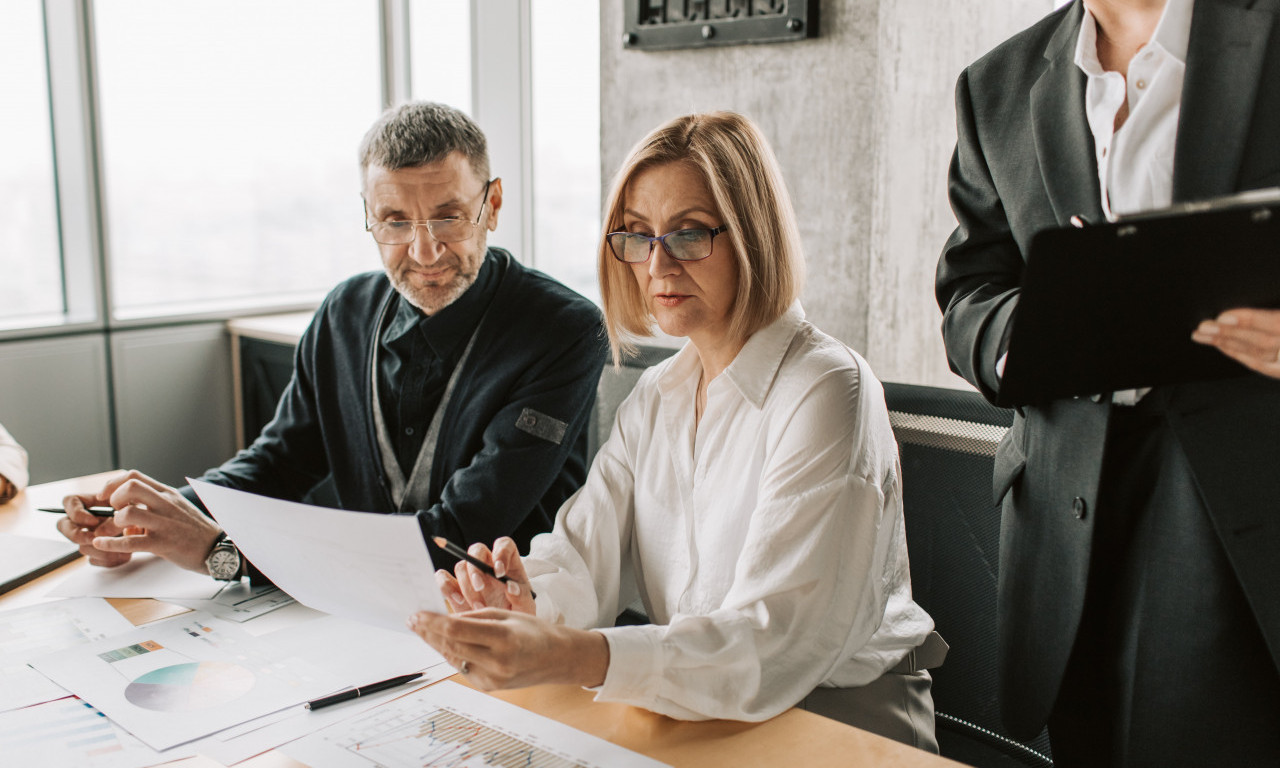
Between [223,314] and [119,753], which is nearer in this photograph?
[119,753]

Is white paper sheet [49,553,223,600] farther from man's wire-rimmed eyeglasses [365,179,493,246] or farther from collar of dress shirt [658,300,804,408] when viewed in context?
collar of dress shirt [658,300,804,408]

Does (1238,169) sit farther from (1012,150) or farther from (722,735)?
(722,735)

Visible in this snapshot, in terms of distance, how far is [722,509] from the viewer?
1.43 m

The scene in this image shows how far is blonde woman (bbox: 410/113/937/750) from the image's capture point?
3.64ft

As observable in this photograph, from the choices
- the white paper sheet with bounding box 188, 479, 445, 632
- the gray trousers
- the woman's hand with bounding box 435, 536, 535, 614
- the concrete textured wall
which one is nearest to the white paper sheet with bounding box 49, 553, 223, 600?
the white paper sheet with bounding box 188, 479, 445, 632

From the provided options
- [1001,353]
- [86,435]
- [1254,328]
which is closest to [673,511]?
[1001,353]

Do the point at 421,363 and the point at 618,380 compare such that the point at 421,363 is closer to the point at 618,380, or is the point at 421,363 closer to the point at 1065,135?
the point at 618,380

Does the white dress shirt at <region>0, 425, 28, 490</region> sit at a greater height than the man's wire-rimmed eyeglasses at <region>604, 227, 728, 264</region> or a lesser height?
lesser

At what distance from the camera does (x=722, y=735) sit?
42.7 inches

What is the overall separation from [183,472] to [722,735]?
3405mm

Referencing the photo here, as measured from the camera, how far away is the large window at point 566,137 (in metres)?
4.36

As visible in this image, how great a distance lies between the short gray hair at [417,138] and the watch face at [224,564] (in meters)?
0.73

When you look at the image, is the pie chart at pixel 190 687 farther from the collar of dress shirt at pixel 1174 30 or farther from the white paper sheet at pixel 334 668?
the collar of dress shirt at pixel 1174 30

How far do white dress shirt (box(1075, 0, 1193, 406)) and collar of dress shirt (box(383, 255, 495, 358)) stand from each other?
1.11 m
